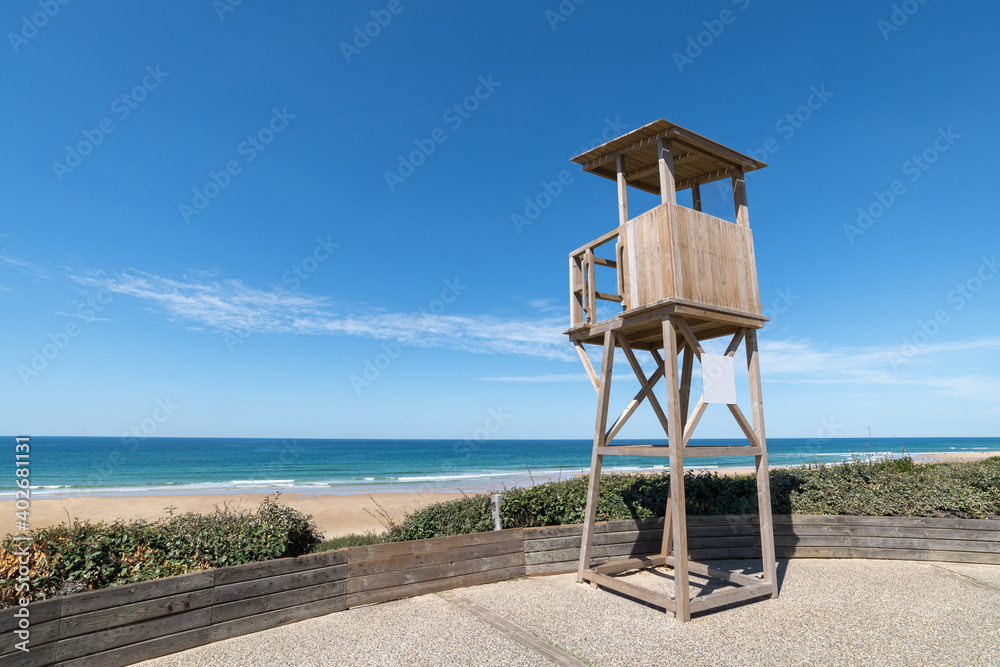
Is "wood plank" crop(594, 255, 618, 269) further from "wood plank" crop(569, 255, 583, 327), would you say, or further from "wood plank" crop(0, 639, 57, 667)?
"wood plank" crop(0, 639, 57, 667)

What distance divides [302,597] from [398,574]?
3.60ft

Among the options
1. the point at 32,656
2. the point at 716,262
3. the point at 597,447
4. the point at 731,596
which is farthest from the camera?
the point at 597,447

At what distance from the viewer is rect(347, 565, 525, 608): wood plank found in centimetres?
574

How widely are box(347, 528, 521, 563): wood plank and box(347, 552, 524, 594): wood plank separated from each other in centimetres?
20

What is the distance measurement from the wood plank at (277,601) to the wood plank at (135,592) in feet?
1.05

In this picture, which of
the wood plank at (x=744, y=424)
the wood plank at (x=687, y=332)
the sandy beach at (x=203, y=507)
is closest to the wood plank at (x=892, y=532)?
the wood plank at (x=744, y=424)

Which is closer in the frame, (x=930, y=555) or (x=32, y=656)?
(x=32, y=656)

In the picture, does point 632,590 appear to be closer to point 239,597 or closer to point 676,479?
point 676,479

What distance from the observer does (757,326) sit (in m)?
6.71

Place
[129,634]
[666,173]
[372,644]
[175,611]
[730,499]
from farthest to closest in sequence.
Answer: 1. [730,499]
2. [666,173]
3. [372,644]
4. [175,611]
5. [129,634]

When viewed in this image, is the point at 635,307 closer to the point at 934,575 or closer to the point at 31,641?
the point at 934,575

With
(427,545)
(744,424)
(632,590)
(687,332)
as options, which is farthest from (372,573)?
(744,424)

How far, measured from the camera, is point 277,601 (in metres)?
5.18

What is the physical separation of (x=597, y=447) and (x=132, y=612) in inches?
208
